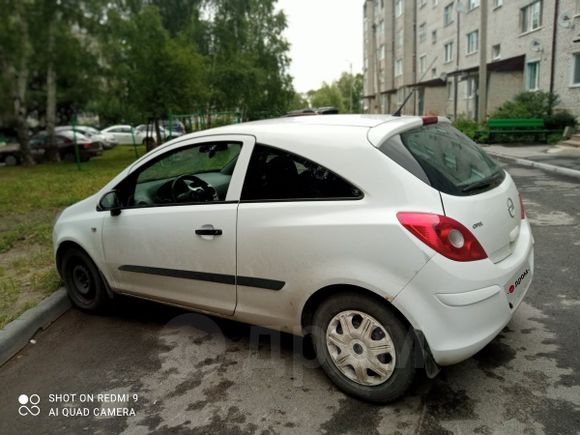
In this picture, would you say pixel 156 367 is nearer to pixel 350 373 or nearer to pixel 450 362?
pixel 350 373

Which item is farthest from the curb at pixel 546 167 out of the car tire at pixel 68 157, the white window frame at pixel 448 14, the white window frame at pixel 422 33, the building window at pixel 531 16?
the white window frame at pixel 422 33

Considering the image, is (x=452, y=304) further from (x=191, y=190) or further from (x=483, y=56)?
(x=483, y=56)

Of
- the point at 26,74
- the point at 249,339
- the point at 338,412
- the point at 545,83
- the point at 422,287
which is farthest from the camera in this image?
the point at 545,83

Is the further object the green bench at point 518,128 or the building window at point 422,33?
the building window at point 422,33

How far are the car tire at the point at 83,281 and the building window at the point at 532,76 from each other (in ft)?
77.3

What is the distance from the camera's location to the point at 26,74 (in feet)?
65.9

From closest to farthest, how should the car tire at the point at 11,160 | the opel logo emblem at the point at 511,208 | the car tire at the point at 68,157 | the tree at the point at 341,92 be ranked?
1. the opel logo emblem at the point at 511,208
2. the car tire at the point at 68,157
3. the car tire at the point at 11,160
4. the tree at the point at 341,92

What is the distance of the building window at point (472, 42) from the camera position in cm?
3131

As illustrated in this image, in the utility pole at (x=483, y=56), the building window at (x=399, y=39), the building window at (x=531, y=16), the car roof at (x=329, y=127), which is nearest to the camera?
the car roof at (x=329, y=127)

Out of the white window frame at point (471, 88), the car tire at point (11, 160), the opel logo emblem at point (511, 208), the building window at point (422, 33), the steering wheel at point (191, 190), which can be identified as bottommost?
the car tire at point (11, 160)

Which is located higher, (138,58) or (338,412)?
(138,58)

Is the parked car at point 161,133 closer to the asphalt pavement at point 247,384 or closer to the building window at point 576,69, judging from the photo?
the asphalt pavement at point 247,384

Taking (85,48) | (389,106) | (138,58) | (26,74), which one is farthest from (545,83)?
(389,106)

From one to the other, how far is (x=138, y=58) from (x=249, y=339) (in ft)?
63.0
